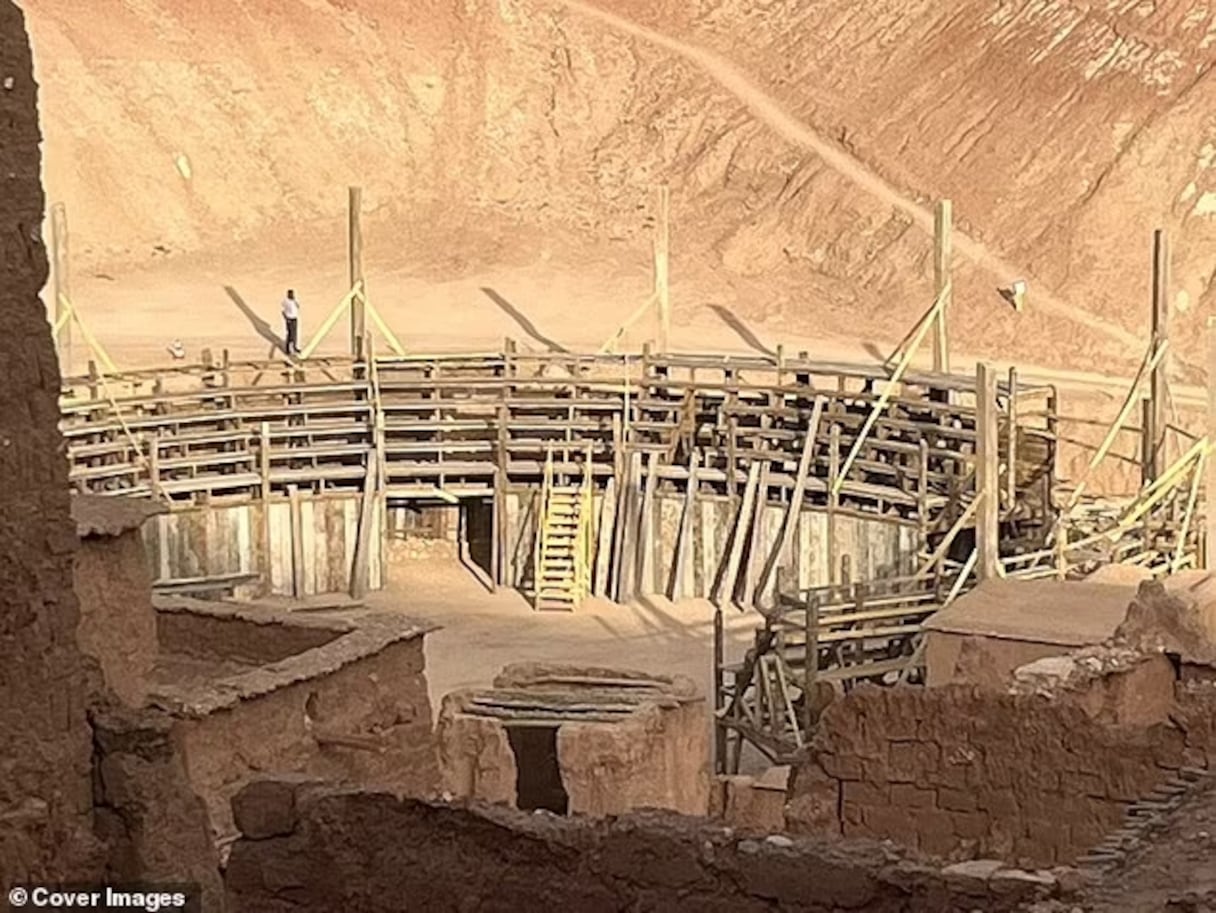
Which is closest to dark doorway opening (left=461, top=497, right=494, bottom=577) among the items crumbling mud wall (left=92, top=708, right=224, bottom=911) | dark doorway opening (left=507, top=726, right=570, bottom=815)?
dark doorway opening (left=507, top=726, right=570, bottom=815)

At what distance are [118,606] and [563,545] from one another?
17022mm

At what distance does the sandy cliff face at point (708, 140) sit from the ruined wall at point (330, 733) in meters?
26.0

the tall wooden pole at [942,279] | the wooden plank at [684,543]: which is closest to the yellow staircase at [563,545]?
the wooden plank at [684,543]

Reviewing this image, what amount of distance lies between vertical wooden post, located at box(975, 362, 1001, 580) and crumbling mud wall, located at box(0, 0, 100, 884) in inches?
635

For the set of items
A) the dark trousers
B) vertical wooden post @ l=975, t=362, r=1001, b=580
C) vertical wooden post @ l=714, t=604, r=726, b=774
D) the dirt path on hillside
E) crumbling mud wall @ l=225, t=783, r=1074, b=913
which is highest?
the dirt path on hillside

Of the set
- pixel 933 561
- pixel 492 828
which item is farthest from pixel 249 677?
pixel 933 561

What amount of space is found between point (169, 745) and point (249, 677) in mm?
3839

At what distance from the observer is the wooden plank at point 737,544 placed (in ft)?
109

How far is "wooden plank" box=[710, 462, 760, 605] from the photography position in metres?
33.1

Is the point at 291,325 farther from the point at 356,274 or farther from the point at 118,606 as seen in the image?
the point at 118,606

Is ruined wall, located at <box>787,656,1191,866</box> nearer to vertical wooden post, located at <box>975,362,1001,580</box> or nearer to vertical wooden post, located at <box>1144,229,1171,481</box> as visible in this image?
vertical wooden post, located at <box>975,362,1001,580</box>

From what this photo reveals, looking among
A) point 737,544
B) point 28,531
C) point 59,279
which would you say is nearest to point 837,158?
point 737,544

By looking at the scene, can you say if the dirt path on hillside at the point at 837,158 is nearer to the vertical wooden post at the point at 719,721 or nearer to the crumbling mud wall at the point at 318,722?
the vertical wooden post at the point at 719,721

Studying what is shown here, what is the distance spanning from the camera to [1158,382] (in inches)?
1209
